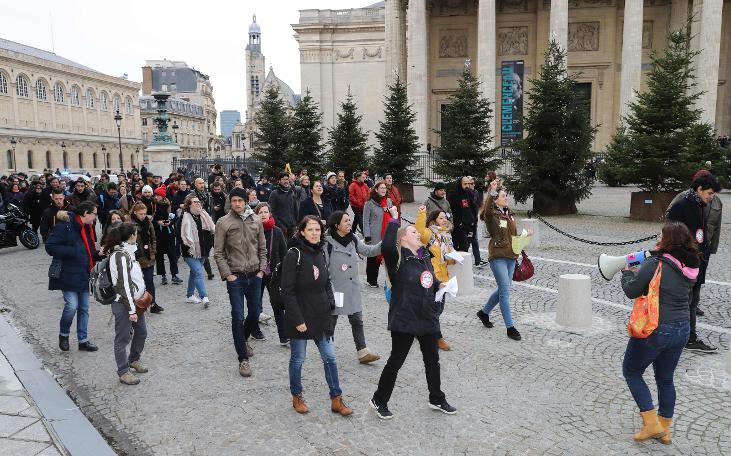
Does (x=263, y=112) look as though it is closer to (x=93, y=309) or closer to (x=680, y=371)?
(x=93, y=309)

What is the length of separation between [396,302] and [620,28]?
4003 cm

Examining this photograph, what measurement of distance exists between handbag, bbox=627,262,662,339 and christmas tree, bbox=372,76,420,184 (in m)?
21.1

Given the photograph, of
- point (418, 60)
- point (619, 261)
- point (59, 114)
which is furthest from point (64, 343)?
point (59, 114)

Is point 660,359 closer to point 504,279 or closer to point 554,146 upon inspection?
point 504,279

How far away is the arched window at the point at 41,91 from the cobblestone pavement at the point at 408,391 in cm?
7771

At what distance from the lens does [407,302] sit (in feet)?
16.3

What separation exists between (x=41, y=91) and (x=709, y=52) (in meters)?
76.4

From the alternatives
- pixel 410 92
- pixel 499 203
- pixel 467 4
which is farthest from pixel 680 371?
pixel 467 4

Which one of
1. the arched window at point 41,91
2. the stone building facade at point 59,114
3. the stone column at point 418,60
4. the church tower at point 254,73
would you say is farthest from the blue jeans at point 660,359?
the church tower at point 254,73

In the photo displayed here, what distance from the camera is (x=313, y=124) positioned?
2931 cm

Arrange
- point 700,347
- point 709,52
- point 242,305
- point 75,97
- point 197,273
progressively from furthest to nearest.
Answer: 1. point 75,97
2. point 709,52
3. point 197,273
4. point 700,347
5. point 242,305

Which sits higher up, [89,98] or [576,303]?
[89,98]

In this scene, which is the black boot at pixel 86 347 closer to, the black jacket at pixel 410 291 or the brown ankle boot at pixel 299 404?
the brown ankle boot at pixel 299 404

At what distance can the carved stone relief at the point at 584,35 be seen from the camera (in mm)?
38750
